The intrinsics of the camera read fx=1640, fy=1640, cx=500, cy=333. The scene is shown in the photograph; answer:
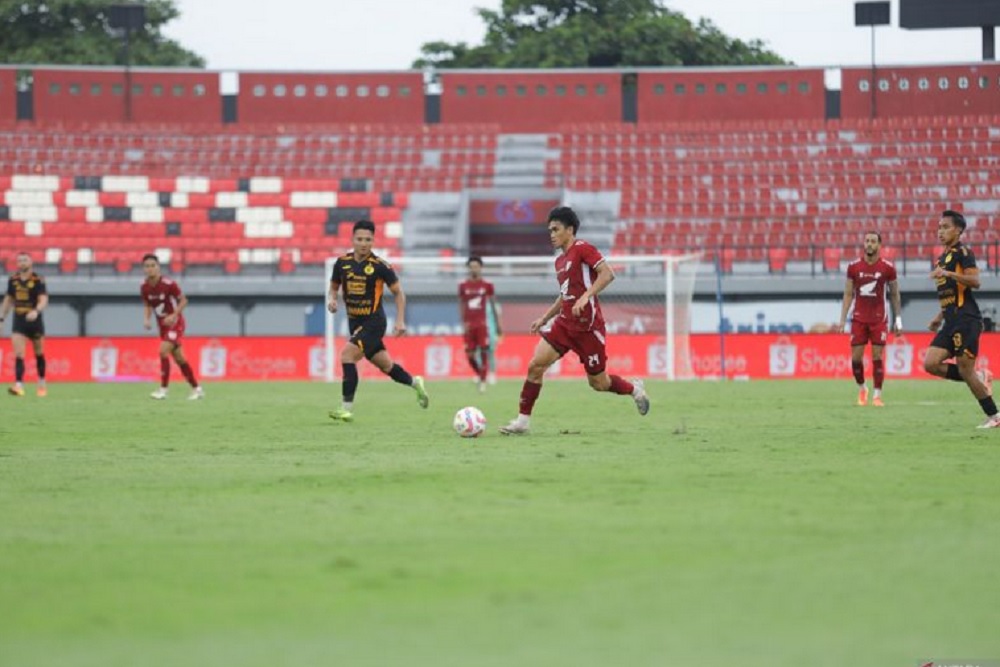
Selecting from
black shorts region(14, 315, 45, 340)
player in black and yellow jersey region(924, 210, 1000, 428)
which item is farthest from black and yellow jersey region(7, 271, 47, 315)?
player in black and yellow jersey region(924, 210, 1000, 428)

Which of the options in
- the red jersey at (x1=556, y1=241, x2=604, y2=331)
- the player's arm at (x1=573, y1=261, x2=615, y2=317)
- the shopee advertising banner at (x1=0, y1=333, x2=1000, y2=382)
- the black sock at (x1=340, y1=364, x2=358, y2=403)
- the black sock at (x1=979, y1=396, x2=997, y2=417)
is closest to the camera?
the player's arm at (x1=573, y1=261, x2=615, y2=317)

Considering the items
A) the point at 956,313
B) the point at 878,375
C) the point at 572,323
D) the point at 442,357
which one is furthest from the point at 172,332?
the point at 956,313

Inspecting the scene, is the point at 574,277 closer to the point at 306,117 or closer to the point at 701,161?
the point at 701,161

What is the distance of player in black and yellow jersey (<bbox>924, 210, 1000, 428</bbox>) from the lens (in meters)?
14.3

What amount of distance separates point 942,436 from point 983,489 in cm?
477

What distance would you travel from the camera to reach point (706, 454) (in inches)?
474

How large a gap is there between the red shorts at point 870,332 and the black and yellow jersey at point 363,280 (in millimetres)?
6867

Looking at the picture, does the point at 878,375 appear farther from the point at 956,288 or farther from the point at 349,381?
the point at 349,381

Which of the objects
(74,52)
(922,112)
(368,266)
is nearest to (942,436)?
(368,266)

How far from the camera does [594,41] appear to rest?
69438 millimetres

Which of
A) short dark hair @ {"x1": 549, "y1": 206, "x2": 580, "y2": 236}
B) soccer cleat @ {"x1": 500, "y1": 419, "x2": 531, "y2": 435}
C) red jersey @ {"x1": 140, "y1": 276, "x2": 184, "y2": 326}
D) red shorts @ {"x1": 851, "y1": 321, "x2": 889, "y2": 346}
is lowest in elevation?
soccer cleat @ {"x1": 500, "y1": 419, "x2": 531, "y2": 435}

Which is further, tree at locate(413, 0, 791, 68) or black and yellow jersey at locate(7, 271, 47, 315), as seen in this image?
tree at locate(413, 0, 791, 68)

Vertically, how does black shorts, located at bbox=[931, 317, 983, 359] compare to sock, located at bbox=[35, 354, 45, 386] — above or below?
above

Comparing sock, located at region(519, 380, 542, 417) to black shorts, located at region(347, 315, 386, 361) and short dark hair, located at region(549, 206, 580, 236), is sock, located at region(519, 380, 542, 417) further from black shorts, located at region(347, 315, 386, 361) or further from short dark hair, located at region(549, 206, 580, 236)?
black shorts, located at region(347, 315, 386, 361)
